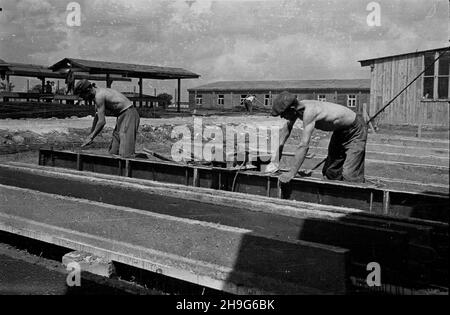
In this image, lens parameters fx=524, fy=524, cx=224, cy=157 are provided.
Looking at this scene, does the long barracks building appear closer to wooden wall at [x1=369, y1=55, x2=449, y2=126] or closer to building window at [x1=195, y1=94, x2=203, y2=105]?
building window at [x1=195, y1=94, x2=203, y2=105]

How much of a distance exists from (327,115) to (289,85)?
38058mm

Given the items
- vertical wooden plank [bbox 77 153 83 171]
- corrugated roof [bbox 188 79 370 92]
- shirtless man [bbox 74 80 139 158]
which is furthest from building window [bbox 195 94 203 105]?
shirtless man [bbox 74 80 139 158]

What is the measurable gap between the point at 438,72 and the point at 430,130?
6.37ft

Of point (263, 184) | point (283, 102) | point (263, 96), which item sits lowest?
point (263, 184)

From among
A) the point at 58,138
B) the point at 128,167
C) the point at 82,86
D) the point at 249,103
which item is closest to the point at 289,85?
the point at 249,103

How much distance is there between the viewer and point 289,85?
4350cm

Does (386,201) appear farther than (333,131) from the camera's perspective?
No

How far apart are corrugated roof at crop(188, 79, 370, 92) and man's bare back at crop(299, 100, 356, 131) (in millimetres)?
33578

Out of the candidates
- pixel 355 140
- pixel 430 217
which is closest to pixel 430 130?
pixel 355 140

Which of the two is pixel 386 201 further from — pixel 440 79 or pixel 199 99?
pixel 199 99

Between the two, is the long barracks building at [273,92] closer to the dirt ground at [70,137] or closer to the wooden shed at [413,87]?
the wooden shed at [413,87]

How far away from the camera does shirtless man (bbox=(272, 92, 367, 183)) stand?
5.75 m

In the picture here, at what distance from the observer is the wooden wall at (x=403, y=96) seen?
1717 cm
